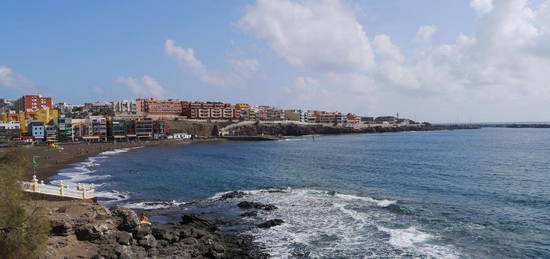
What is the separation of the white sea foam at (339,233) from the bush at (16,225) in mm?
11097

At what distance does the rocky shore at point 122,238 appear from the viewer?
1628cm

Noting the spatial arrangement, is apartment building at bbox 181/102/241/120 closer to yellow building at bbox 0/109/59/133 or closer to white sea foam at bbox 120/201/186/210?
yellow building at bbox 0/109/59/133

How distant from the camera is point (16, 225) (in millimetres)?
11047

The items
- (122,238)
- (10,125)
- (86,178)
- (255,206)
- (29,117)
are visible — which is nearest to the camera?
(122,238)

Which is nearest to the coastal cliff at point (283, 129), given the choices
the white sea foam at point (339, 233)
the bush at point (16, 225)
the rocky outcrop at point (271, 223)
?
the white sea foam at point (339, 233)

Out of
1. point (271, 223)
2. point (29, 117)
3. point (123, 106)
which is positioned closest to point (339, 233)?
point (271, 223)

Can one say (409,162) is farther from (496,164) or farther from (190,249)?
(190,249)

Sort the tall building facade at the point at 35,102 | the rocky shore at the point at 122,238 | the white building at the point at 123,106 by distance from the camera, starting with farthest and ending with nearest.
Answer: the white building at the point at 123,106, the tall building facade at the point at 35,102, the rocky shore at the point at 122,238

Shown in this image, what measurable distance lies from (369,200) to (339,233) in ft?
31.0

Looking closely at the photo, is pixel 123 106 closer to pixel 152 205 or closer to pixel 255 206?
pixel 152 205

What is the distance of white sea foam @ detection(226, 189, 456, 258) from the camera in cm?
1917

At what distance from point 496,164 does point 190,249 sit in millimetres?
49059

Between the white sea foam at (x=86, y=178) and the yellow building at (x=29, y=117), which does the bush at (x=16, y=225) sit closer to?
the white sea foam at (x=86, y=178)

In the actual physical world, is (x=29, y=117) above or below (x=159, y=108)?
below
